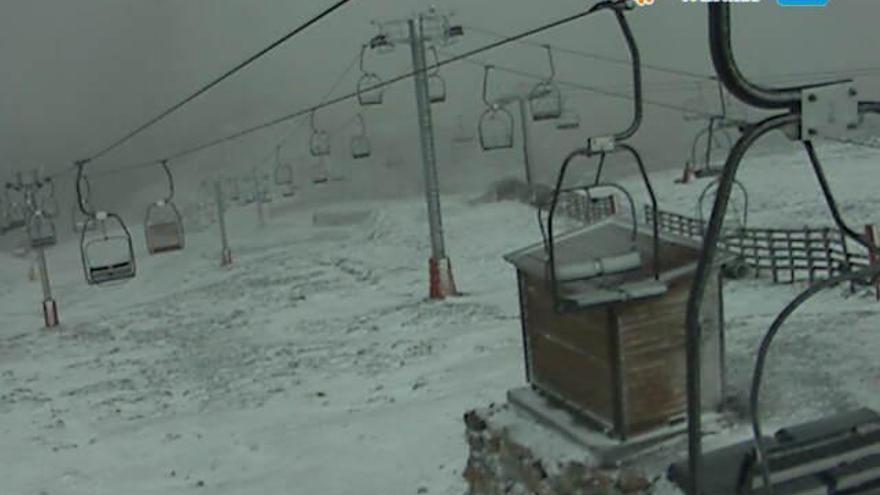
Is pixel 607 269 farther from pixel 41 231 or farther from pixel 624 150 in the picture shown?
pixel 41 231

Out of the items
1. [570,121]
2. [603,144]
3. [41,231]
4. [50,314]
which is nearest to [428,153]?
[570,121]

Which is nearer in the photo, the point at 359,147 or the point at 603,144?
the point at 603,144

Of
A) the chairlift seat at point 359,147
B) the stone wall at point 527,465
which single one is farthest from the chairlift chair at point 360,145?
the stone wall at point 527,465

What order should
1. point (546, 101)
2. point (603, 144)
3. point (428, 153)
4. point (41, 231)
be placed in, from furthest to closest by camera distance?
1. point (41, 231)
2. point (546, 101)
3. point (428, 153)
4. point (603, 144)

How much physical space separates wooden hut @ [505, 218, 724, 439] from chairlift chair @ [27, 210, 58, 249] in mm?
23647

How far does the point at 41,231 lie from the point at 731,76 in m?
29.9

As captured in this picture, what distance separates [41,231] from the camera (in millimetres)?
29438

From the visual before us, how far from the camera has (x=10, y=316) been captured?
146 feet

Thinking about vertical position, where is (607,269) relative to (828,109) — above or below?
below

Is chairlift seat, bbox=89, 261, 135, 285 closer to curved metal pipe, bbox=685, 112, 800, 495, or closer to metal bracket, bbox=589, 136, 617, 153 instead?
metal bracket, bbox=589, 136, 617, 153

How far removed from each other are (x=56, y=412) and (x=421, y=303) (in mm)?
11120

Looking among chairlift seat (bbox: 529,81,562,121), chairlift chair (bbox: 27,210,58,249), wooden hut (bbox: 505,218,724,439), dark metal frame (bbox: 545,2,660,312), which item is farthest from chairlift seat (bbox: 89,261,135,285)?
dark metal frame (bbox: 545,2,660,312)

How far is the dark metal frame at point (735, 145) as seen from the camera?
9.56 feet

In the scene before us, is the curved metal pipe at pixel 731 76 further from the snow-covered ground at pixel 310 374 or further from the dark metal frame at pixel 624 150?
the snow-covered ground at pixel 310 374
